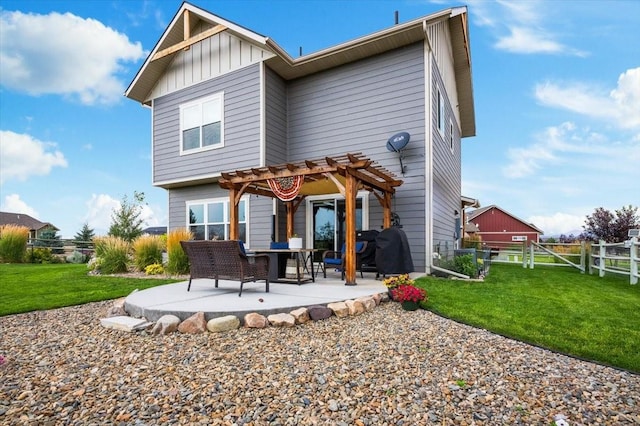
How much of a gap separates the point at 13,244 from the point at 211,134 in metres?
9.11

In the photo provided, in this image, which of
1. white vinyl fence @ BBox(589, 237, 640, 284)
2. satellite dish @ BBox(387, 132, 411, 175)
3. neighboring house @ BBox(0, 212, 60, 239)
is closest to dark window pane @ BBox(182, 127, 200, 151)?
satellite dish @ BBox(387, 132, 411, 175)

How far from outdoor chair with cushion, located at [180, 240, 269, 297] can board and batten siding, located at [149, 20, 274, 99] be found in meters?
5.82

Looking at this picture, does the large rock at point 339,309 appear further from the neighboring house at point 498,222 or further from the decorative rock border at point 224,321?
the neighboring house at point 498,222

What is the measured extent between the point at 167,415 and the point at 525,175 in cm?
1885

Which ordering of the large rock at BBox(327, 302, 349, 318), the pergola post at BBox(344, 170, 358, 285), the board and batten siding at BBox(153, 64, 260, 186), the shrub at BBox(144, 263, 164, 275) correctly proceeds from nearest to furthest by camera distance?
the large rock at BBox(327, 302, 349, 318)
the pergola post at BBox(344, 170, 358, 285)
the shrub at BBox(144, 263, 164, 275)
the board and batten siding at BBox(153, 64, 260, 186)

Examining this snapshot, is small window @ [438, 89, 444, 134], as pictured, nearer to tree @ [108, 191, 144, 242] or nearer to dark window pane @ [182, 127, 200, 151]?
dark window pane @ [182, 127, 200, 151]

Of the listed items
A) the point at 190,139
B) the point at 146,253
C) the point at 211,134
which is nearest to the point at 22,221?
the point at 190,139

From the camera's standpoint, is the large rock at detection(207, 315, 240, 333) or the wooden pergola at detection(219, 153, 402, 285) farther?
the wooden pergola at detection(219, 153, 402, 285)

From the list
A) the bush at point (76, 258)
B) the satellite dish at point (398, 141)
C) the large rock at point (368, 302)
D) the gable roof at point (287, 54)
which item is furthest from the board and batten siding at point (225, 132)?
the bush at point (76, 258)

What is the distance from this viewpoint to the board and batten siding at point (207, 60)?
9.70 meters

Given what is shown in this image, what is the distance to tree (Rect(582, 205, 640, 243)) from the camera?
17906 mm

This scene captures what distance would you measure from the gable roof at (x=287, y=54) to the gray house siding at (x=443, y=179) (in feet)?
4.06

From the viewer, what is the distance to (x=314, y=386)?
2.71 metres

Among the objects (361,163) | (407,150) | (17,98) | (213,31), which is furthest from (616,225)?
(17,98)
